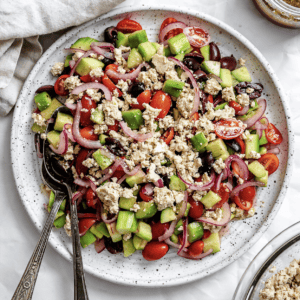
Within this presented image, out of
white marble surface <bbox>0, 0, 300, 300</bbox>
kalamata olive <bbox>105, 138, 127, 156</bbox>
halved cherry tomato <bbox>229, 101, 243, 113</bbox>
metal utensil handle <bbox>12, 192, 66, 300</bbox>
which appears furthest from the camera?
white marble surface <bbox>0, 0, 300, 300</bbox>

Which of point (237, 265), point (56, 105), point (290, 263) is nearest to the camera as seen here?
point (290, 263)

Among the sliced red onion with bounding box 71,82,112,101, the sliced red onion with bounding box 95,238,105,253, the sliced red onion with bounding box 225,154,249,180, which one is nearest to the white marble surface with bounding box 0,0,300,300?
the sliced red onion with bounding box 95,238,105,253

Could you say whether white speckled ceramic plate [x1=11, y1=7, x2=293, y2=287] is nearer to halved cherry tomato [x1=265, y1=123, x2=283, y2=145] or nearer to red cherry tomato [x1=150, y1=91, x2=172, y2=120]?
halved cherry tomato [x1=265, y1=123, x2=283, y2=145]

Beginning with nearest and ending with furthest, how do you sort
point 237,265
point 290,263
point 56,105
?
point 290,263 → point 56,105 → point 237,265

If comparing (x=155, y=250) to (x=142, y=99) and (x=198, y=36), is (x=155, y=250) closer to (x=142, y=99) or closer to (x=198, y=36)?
(x=142, y=99)

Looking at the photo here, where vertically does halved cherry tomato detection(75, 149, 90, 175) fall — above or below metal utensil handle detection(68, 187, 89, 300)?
above

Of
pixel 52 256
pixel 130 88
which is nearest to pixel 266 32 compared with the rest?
pixel 130 88

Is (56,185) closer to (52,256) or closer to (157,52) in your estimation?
(52,256)

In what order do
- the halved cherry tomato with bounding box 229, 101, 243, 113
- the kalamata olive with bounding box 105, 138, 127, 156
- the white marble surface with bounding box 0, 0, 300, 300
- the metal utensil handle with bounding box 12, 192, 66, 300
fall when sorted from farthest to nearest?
the white marble surface with bounding box 0, 0, 300, 300, the halved cherry tomato with bounding box 229, 101, 243, 113, the kalamata olive with bounding box 105, 138, 127, 156, the metal utensil handle with bounding box 12, 192, 66, 300

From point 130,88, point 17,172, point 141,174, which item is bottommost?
point 17,172
